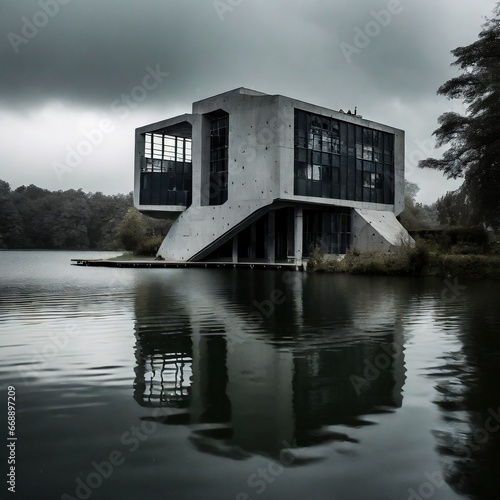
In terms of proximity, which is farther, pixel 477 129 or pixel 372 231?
pixel 372 231

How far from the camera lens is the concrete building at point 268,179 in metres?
39.6

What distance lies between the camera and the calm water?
4168mm

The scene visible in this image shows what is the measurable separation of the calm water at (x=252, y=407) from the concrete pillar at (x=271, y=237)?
102 feet

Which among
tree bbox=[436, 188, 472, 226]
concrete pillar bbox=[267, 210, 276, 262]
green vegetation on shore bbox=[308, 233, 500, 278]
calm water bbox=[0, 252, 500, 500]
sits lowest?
calm water bbox=[0, 252, 500, 500]

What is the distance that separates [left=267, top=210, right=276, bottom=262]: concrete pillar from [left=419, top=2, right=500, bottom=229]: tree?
12.9 meters

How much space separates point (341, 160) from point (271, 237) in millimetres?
8905

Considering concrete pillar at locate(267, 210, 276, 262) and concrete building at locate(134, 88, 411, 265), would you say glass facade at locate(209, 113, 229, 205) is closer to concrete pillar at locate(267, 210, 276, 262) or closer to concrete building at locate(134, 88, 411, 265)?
concrete building at locate(134, 88, 411, 265)

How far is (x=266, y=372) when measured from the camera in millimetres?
7594

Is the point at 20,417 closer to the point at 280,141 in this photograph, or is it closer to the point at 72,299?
the point at 72,299

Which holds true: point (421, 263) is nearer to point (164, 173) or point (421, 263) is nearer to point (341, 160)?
point (341, 160)

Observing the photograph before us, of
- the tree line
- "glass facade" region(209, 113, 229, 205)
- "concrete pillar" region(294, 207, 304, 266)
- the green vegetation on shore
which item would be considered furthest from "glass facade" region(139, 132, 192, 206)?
the tree line

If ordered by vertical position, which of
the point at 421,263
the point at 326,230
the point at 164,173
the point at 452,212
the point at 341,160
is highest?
the point at 341,160

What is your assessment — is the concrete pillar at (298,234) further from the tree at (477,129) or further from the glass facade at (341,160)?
the tree at (477,129)

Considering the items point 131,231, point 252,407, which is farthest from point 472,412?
point 131,231
